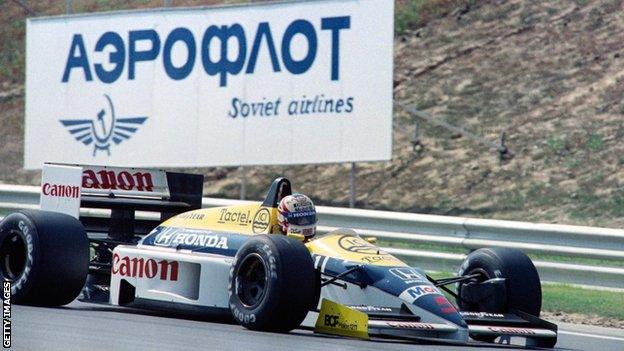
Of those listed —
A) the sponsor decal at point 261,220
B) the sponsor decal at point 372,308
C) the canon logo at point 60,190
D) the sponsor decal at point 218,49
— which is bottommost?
the sponsor decal at point 372,308

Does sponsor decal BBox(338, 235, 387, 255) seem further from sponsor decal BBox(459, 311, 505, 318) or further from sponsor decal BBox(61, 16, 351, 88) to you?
sponsor decal BBox(61, 16, 351, 88)

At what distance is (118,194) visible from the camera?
13.6 m

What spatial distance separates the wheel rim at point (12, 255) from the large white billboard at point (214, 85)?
851cm

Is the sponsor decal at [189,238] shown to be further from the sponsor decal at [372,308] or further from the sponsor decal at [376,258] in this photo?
the sponsor decal at [372,308]

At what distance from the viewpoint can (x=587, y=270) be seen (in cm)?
1503

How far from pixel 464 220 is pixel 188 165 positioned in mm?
7290

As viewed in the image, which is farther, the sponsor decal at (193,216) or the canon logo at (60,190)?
the canon logo at (60,190)

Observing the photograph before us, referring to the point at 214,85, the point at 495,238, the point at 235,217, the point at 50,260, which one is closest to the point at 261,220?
the point at 235,217

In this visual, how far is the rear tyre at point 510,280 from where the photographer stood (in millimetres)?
11820

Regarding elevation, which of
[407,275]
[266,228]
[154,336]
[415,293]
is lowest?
[154,336]

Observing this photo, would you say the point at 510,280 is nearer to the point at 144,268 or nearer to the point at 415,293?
the point at 415,293

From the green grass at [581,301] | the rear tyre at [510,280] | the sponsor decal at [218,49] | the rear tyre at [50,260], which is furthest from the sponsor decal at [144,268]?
the sponsor decal at [218,49]

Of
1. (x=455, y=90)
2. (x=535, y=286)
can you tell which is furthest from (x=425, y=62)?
(x=535, y=286)

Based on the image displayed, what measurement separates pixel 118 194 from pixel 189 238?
1416 mm
